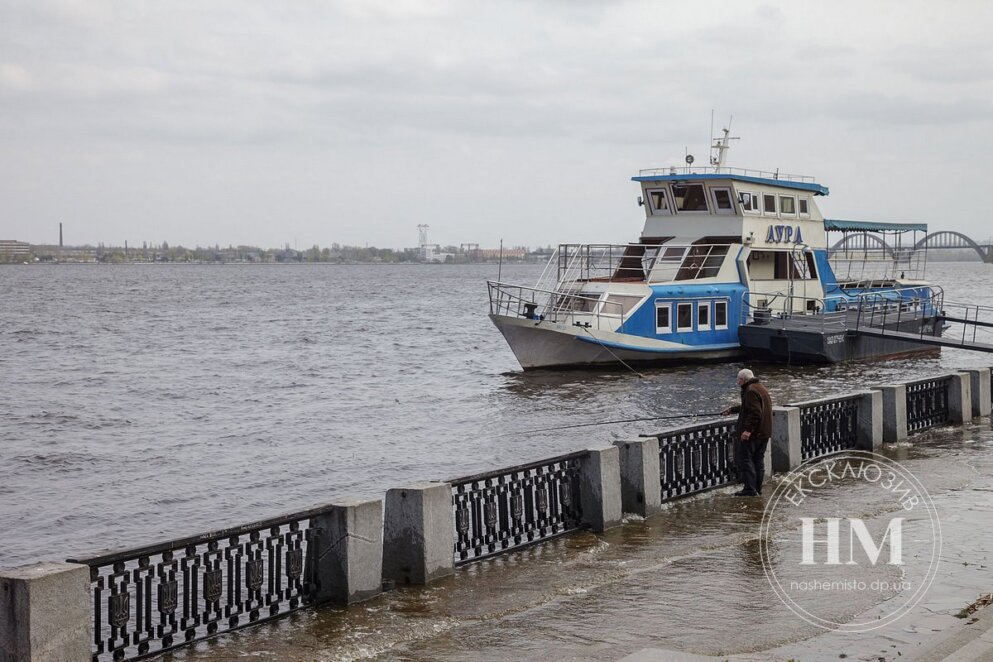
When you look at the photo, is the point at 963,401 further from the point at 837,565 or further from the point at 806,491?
the point at 837,565

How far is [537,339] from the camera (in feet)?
127

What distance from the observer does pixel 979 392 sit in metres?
22.0

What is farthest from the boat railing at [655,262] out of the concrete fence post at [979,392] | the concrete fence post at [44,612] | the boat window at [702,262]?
the concrete fence post at [44,612]

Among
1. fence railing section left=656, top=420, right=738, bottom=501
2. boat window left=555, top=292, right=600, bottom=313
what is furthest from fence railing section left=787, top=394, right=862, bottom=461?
boat window left=555, top=292, right=600, bottom=313

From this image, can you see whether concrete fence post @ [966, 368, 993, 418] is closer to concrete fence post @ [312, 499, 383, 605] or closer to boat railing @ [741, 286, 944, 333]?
concrete fence post @ [312, 499, 383, 605]

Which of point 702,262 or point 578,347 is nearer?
point 578,347

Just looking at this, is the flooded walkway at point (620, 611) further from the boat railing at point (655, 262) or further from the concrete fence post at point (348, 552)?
the boat railing at point (655, 262)

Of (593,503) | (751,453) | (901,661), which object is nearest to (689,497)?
(751,453)

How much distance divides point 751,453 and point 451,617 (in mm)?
5913

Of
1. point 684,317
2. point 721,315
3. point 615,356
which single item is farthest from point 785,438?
point 721,315

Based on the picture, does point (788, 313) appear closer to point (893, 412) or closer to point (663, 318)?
point (663, 318)

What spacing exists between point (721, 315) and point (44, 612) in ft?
113

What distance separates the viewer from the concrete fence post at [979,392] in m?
21.9

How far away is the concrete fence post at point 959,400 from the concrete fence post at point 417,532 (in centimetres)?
1351
